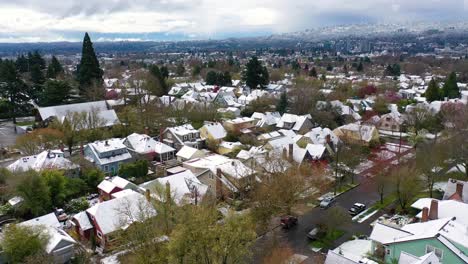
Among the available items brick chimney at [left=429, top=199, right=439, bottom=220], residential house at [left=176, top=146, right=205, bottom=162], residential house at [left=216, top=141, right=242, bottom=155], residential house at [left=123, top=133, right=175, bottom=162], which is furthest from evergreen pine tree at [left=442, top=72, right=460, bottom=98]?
residential house at [left=123, top=133, right=175, bottom=162]

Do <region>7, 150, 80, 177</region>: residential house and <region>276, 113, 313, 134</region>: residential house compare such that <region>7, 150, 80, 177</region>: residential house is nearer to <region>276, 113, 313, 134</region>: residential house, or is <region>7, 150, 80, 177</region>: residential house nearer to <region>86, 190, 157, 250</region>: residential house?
<region>86, 190, 157, 250</region>: residential house

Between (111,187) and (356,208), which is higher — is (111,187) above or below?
above

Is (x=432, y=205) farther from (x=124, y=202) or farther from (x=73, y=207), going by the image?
(x=73, y=207)

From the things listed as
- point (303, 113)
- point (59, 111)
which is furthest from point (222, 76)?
point (59, 111)

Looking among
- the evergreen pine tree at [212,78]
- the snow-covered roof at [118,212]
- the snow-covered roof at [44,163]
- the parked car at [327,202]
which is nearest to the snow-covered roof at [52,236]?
the snow-covered roof at [118,212]

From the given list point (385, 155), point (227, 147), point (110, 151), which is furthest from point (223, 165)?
point (385, 155)

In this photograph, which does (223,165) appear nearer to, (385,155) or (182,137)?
(182,137)

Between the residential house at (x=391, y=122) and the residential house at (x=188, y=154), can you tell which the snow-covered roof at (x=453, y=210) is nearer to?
the residential house at (x=188, y=154)
